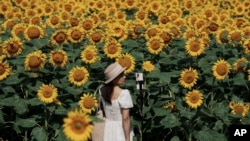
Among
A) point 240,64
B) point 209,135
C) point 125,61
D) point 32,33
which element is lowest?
point 209,135

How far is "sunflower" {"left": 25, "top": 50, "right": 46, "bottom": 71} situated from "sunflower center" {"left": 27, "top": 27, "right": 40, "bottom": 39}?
1.11 meters

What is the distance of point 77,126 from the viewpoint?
3.80 meters

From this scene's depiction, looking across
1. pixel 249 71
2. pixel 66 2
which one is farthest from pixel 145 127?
pixel 66 2

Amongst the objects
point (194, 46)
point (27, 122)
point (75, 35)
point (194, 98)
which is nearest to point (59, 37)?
point (75, 35)

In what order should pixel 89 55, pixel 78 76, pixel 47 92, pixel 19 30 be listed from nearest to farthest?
pixel 47 92
pixel 78 76
pixel 89 55
pixel 19 30

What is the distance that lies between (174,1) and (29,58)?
19.7 ft

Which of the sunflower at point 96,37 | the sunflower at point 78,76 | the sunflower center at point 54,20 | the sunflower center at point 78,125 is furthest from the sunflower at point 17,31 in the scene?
the sunflower center at point 78,125

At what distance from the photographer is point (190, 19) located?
30.3ft

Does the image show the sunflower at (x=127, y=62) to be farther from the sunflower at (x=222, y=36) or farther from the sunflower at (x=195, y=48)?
the sunflower at (x=222, y=36)

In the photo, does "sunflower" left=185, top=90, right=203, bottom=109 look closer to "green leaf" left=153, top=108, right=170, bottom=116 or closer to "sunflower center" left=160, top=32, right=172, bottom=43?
"green leaf" left=153, top=108, right=170, bottom=116

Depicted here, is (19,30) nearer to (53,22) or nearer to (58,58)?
(53,22)

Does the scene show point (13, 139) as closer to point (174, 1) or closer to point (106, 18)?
point (106, 18)

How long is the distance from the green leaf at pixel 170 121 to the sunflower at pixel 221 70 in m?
0.90

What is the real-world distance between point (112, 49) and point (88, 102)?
1.33 meters
